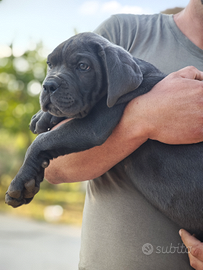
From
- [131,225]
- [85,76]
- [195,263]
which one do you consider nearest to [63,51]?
[85,76]

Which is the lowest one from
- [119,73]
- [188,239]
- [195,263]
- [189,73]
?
[195,263]

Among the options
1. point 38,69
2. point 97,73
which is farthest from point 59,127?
point 38,69

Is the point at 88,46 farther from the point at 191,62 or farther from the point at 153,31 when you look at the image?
the point at 191,62

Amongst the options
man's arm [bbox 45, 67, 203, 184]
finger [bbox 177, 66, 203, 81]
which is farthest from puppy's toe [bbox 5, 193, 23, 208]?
finger [bbox 177, 66, 203, 81]

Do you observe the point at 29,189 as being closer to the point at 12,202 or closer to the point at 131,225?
the point at 12,202

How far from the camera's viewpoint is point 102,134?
1.64m

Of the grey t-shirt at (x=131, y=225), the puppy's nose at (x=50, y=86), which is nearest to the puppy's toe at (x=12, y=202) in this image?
the grey t-shirt at (x=131, y=225)

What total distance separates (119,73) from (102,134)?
13.4 inches

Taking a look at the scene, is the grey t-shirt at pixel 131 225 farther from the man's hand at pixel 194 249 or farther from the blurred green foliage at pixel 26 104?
the blurred green foliage at pixel 26 104

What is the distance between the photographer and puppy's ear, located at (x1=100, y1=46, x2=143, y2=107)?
1.63 meters

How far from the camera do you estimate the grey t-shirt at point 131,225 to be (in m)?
1.71

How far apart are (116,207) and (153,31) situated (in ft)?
3.95

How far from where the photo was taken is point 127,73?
167cm

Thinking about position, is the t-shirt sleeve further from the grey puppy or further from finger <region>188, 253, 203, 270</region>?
finger <region>188, 253, 203, 270</region>
